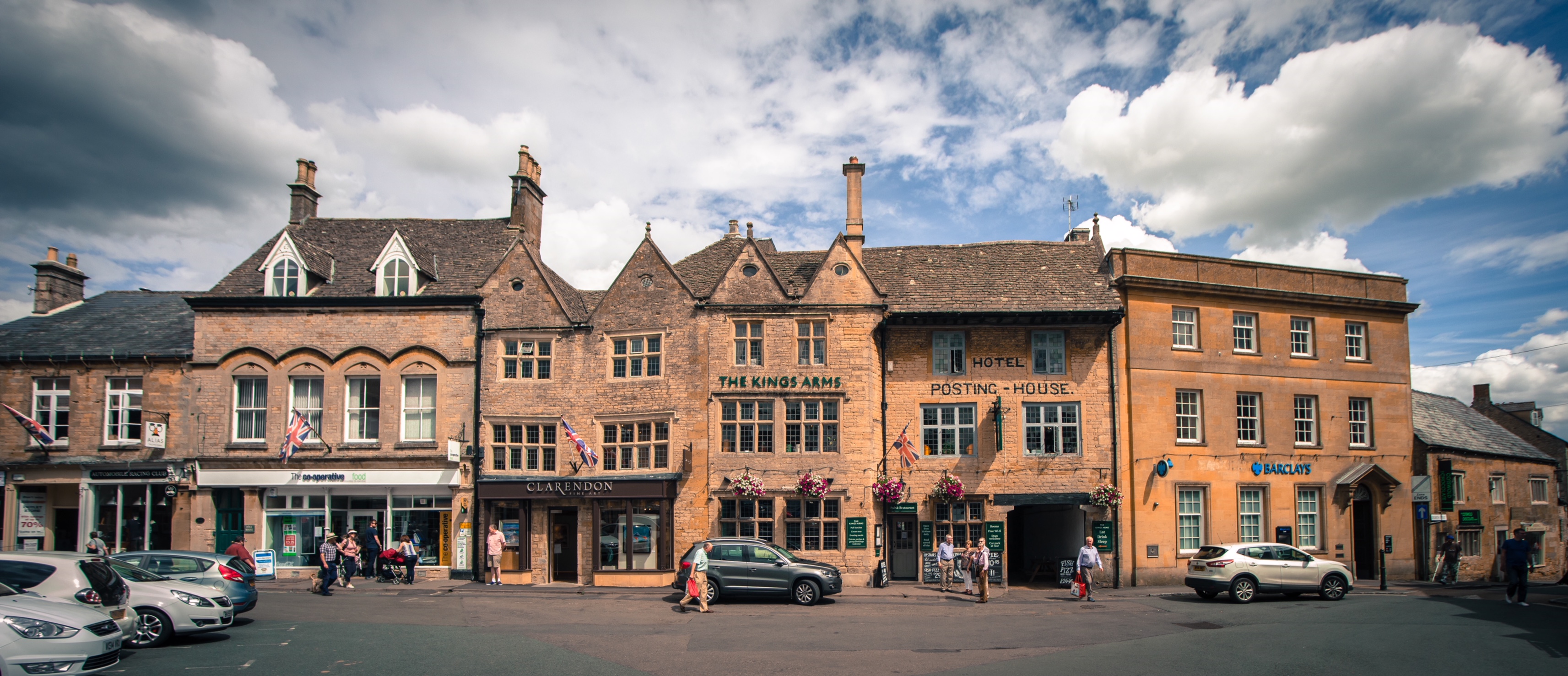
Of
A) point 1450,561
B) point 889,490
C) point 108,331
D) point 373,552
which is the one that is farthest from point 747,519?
point 108,331

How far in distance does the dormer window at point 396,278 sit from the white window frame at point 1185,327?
2442cm

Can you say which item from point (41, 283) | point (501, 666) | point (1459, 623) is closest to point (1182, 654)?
point (1459, 623)

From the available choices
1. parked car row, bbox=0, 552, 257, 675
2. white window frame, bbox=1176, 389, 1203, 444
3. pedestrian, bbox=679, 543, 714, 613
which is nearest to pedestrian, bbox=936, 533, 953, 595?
pedestrian, bbox=679, 543, 714, 613

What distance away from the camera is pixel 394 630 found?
15.9 m

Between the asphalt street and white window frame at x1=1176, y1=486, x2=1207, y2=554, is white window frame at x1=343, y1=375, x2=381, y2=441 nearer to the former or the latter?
the asphalt street

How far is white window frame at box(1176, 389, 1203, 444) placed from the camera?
88.3 ft

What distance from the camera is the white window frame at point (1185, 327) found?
27.4 m

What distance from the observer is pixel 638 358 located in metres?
26.9

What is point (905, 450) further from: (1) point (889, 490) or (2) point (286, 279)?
(2) point (286, 279)

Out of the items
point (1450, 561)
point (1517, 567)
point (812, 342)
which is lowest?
point (1450, 561)

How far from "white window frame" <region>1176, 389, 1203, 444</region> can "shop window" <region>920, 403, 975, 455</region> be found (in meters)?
6.59

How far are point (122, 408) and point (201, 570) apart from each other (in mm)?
14938

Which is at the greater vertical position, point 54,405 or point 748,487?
point 54,405

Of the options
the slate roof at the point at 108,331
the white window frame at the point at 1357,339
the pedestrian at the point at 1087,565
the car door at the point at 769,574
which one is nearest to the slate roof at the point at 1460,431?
the white window frame at the point at 1357,339
